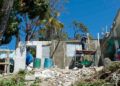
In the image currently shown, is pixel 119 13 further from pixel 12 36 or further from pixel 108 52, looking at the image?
pixel 12 36

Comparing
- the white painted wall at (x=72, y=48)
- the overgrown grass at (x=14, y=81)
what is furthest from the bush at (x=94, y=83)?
the white painted wall at (x=72, y=48)

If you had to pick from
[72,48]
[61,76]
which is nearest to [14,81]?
[61,76]

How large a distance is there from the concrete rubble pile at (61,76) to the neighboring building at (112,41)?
7.14 m

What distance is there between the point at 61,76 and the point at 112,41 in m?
8.50

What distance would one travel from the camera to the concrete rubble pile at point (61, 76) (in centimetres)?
1332

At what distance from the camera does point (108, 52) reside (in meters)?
22.0

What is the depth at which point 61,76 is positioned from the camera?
46.1 ft

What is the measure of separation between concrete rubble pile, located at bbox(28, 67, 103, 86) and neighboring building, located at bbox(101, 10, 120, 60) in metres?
7.14

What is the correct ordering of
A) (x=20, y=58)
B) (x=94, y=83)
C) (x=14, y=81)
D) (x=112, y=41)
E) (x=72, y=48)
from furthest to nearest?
(x=72, y=48) < (x=112, y=41) < (x=20, y=58) < (x=14, y=81) < (x=94, y=83)

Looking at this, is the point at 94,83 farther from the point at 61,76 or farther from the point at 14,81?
the point at 14,81

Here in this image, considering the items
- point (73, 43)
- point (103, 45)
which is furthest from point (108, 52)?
point (73, 43)

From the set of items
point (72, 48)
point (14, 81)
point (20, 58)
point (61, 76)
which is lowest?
point (14, 81)

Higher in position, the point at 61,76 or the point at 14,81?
the point at 61,76

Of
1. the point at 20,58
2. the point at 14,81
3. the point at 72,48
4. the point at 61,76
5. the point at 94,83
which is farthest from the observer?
the point at 72,48
